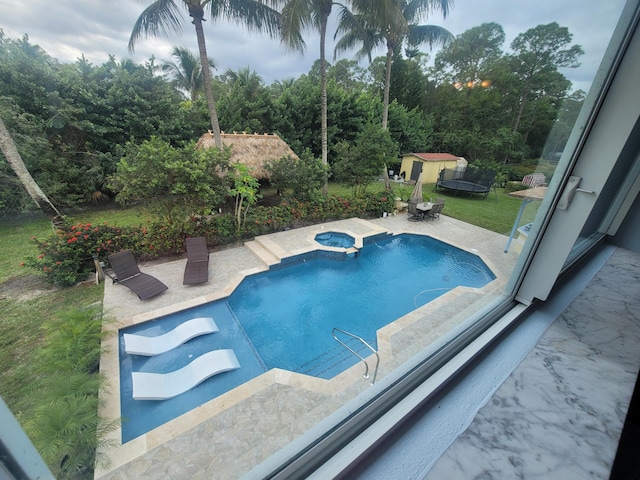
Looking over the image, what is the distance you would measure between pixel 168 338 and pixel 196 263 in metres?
2.15

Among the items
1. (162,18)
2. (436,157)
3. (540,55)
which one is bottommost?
(436,157)

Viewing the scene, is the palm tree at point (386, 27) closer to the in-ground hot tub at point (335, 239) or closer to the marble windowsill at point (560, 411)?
the in-ground hot tub at point (335, 239)

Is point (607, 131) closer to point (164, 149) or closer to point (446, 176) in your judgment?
point (164, 149)

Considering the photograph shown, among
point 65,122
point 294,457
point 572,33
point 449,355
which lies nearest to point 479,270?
point 572,33

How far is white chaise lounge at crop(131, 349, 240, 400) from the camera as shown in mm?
3398

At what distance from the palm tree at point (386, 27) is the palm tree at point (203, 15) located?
10.5 ft

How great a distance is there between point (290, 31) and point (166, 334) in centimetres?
997

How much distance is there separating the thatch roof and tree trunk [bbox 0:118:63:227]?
571 cm

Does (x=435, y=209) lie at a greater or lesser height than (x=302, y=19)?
lesser

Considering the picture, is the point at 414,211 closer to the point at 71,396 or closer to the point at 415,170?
the point at 415,170

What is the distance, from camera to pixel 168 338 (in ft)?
14.0

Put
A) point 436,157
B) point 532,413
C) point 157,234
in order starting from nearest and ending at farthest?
point 532,413 → point 157,234 → point 436,157

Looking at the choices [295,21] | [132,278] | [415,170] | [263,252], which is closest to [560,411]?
[132,278]

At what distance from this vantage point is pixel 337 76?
22531 millimetres
